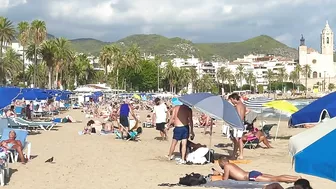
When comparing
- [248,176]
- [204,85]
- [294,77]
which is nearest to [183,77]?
[204,85]

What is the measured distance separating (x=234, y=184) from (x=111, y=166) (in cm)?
381

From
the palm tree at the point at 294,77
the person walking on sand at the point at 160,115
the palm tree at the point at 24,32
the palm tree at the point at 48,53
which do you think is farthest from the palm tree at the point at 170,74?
the person walking on sand at the point at 160,115

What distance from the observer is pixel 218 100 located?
10.7 metres

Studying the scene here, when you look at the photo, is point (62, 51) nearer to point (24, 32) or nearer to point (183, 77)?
point (24, 32)

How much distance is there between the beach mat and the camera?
7.96 metres

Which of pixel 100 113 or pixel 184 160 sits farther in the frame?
pixel 100 113

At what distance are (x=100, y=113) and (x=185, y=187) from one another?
83.8 feet

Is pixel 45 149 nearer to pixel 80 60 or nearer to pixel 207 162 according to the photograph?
pixel 207 162

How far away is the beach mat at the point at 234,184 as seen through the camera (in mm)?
7965

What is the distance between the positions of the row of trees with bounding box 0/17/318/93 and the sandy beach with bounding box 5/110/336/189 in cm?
4064

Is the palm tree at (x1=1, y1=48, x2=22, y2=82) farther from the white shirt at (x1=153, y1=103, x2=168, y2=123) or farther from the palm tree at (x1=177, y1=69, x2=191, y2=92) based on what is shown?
the white shirt at (x1=153, y1=103, x2=168, y2=123)

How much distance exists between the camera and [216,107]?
34.4ft

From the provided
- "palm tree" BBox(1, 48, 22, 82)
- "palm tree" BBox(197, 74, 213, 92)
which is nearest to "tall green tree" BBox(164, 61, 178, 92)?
"palm tree" BBox(197, 74, 213, 92)

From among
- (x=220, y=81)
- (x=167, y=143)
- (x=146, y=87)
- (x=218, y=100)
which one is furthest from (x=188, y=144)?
(x=220, y=81)
